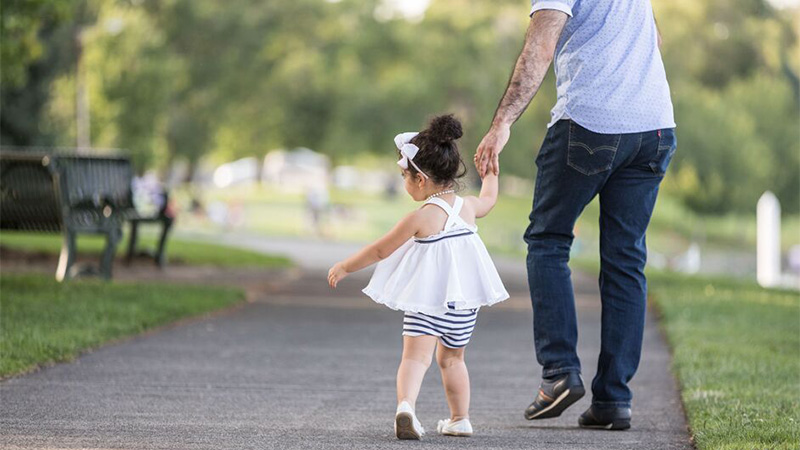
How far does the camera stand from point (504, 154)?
164 feet

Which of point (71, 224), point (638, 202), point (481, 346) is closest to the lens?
point (638, 202)

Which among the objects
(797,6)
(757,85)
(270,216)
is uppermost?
(797,6)

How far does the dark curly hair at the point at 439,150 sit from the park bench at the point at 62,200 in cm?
691

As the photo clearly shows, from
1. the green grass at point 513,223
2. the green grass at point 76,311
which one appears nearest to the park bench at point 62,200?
the green grass at point 76,311

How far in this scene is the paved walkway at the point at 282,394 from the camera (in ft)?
14.9

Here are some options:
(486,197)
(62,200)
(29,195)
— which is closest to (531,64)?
(486,197)

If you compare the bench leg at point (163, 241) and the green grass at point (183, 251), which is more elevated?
the bench leg at point (163, 241)

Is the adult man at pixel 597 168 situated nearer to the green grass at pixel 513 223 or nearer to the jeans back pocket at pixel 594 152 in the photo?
the jeans back pocket at pixel 594 152

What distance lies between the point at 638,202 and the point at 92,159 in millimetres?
7701

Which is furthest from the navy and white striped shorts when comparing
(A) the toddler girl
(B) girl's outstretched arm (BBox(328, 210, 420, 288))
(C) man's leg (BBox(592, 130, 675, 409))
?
(C) man's leg (BBox(592, 130, 675, 409))

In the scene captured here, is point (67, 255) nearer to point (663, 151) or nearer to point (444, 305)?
point (444, 305)

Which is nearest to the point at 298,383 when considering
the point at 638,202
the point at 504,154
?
the point at 638,202

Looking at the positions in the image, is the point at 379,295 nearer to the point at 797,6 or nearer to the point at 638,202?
the point at 638,202

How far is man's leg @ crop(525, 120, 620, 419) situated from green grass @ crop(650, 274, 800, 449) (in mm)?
544
